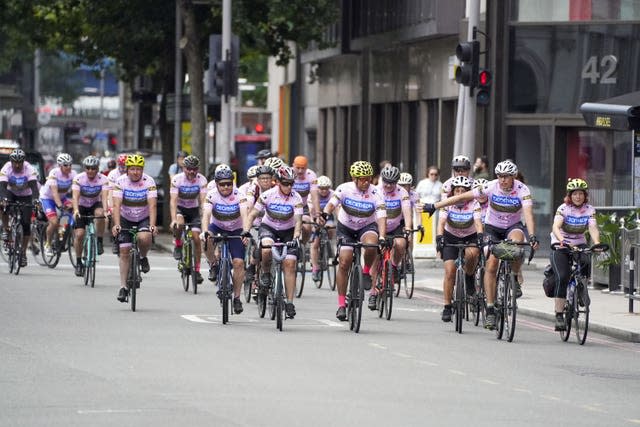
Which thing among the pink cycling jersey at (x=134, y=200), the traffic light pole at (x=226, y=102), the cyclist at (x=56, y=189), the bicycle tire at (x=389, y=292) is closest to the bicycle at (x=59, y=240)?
the cyclist at (x=56, y=189)

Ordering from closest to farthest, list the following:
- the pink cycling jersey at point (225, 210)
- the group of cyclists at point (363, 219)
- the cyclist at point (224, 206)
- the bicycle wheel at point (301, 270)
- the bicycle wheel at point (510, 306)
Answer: the bicycle wheel at point (510, 306) < the group of cyclists at point (363, 219) < the cyclist at point (224, 206) < the pink cycling jersey at point (225, 210) < the bicycle wheel at point (301, 270)

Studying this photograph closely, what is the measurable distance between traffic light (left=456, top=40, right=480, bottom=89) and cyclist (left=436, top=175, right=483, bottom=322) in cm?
697

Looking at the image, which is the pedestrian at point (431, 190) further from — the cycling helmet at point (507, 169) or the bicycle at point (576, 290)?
the bicycle at point (576, 290)

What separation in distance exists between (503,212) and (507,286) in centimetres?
111

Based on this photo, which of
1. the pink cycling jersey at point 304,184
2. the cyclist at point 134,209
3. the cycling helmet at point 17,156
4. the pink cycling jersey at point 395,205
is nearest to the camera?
the cyclist at point 134,209

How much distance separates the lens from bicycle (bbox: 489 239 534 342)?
1764 cm

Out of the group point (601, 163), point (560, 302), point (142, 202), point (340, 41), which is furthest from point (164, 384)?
point (340, 41)

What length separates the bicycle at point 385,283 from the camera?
19.6m

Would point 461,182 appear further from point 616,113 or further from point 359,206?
point 616,113

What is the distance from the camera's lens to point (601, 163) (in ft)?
109

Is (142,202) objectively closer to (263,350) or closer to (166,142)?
(263,350)

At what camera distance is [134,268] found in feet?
65.0

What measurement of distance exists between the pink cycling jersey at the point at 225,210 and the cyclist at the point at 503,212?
2.46m

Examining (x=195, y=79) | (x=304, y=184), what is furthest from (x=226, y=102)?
(x=304, y=184)
